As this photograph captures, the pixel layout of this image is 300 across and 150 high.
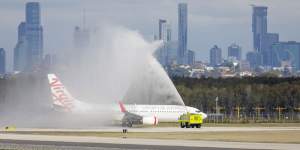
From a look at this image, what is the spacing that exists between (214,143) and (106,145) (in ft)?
29.9

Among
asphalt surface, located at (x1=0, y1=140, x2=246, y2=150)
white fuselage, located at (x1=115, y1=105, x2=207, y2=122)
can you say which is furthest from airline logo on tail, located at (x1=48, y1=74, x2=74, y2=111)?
asphalt surface, located at (x1=0, y1=140, x2=246, y2=150)

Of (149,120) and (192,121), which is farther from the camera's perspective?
(149,120)

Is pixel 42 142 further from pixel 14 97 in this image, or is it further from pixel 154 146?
pixel 14 97

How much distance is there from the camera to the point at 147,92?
130 m

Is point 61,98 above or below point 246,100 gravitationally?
below

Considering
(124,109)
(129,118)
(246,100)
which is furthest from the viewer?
(246,100)

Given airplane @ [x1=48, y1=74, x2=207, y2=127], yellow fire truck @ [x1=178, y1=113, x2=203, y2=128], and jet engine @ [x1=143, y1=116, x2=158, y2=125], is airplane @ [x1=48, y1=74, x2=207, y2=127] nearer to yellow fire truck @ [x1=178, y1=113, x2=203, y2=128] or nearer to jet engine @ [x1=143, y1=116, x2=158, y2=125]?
jet engine @ [x1=143, y1=116, x2=158, y2=125]

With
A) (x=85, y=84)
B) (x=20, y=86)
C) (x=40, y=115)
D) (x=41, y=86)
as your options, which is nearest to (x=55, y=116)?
(x=40, y=115)

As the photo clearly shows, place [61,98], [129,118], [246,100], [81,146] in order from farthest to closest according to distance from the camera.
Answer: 1. [246,100]
2. [61,98]
3. [129,118]
4. [81,146]

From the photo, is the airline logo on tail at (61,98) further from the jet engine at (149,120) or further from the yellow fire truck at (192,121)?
the yellow fire truck at (192,121)

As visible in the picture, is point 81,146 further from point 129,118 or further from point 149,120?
point 129,118

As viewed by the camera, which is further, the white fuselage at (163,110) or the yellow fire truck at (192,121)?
the white fuselage at (163,110)

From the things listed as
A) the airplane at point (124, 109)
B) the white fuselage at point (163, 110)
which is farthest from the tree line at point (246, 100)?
the airplane at point (124, 109)

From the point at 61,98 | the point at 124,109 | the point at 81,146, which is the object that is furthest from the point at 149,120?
the point at 81,146
